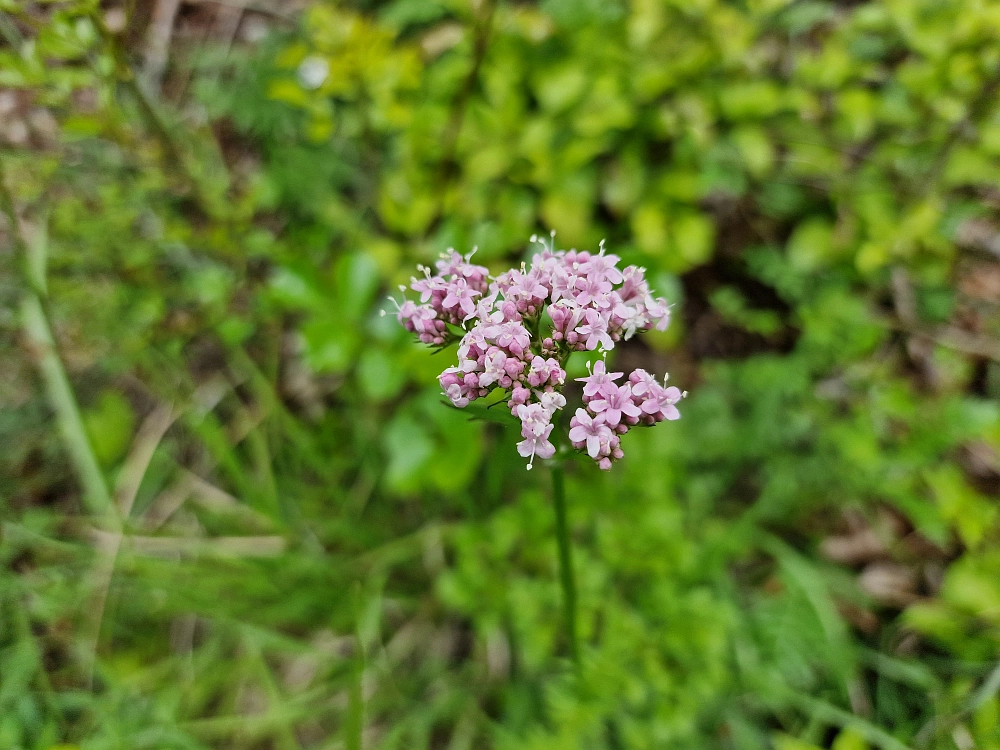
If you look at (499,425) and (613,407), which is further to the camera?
(499,425)

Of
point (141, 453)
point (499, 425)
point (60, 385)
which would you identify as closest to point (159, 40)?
point (60, 385)

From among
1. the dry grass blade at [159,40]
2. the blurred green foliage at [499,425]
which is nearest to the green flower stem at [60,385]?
the blurred green foliage at [499,425]

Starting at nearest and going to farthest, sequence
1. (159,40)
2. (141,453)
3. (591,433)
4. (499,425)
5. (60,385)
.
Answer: (591,433), (499,425), (60,385), (141,453), (159,40)

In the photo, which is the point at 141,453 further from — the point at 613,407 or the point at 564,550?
the point at 613,407

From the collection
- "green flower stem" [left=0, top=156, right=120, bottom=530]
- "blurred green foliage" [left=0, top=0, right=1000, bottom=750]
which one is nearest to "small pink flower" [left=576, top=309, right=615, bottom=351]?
"blurred green foliage" [left=0, top=0, right=1000, bottom=750]

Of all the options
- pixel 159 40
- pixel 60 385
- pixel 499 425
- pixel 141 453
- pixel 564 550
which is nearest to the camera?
pixel 564 550

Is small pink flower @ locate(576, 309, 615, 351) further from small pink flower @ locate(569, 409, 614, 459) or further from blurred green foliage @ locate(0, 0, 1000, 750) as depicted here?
blurred green foliage @ locate(0, 0, 1000, 750)

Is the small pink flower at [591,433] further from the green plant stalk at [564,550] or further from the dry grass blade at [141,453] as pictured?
the dry grass blade at [141,453]
